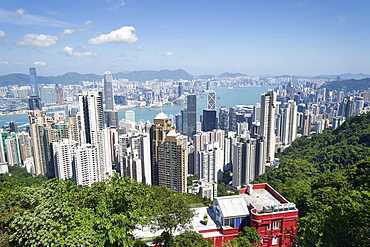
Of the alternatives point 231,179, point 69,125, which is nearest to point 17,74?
point 69,125

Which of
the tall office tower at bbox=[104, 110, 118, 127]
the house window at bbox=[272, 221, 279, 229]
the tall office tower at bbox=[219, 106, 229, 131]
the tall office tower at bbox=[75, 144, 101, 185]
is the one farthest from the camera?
the tall office tower at bbox=[219, 106, 229, 131]

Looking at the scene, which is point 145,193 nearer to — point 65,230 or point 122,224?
point 122,224

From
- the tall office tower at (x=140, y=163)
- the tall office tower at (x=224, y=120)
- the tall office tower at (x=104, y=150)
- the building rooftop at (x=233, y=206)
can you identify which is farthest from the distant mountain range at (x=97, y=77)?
the building rooftop at (x=233, y=206)

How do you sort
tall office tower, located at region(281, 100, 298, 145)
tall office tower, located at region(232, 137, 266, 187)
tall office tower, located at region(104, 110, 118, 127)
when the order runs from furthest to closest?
1. tall office tower, located at region(104, 110, 118, 127)
2. tall office tower, located at region(281, 100, 298, 145)
3. tall office tower, located at region(232, 137, 266, 187)

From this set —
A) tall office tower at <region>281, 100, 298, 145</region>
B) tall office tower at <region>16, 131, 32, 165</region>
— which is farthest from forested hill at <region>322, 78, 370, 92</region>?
tall office tower at <region>16, 131, 32, 165</region>

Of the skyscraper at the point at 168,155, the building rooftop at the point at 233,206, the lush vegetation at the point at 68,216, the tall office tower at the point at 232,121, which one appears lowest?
the tall office tower at the point at 232,121

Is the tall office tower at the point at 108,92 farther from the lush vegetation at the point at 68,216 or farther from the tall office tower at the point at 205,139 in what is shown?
the lush vegetation at the point at 68,216

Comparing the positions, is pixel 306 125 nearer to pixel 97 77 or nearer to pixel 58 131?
pixel 58 131

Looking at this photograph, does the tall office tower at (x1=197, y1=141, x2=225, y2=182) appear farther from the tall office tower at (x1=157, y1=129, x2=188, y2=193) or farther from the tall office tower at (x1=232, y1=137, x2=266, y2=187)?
the tall office tower at (x1=157, y1=129, x2=188, y2=193)
